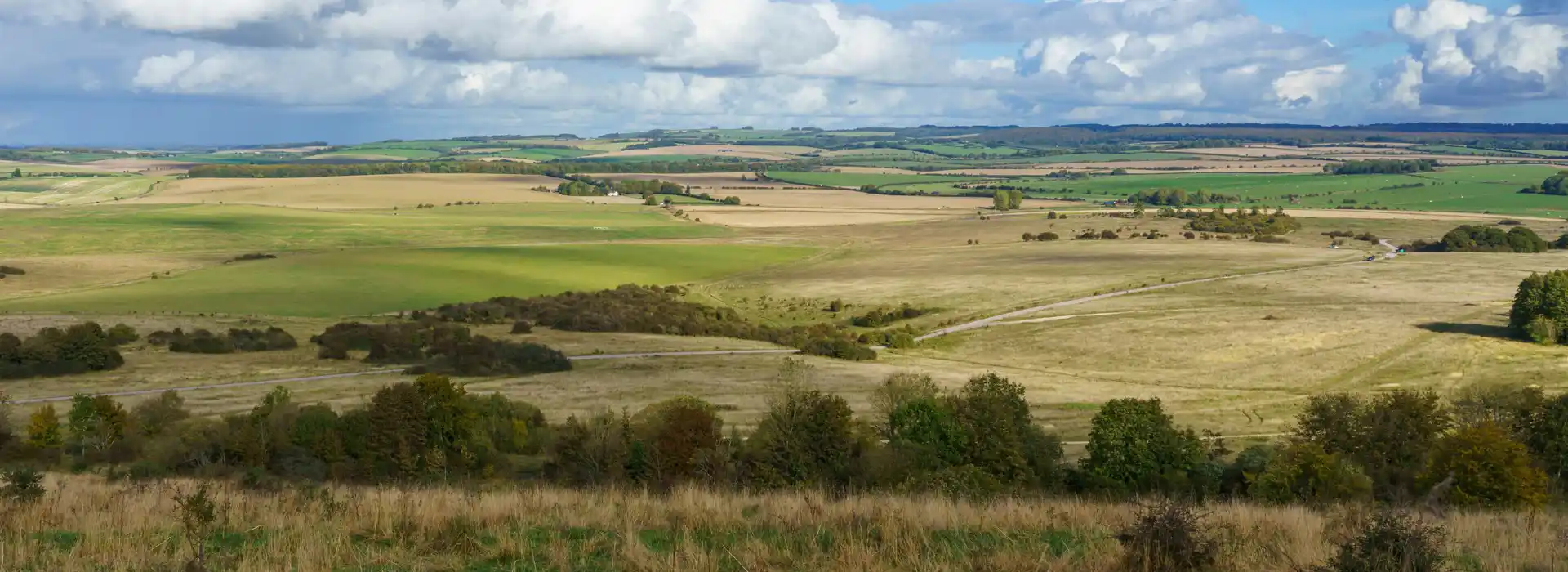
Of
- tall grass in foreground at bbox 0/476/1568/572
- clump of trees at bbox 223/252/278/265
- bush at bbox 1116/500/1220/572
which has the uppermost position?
bush at bbox 1116/500/1220/572

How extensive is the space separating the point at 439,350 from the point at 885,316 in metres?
40.8

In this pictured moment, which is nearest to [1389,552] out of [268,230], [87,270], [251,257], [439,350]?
[439,350]

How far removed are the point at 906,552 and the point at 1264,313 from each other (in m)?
88.8

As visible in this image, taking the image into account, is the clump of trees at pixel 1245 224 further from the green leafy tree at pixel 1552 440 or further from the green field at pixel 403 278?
the green leafy tree at pixel 1552 440

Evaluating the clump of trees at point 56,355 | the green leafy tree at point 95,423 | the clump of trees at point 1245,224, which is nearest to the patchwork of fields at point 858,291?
the clump of trees at point 56,355

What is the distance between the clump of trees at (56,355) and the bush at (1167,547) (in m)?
73.4

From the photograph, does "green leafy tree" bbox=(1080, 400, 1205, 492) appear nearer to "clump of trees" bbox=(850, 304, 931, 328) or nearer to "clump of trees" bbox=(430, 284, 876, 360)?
"clump of trees" bbox=(430, 284, 876, 360)

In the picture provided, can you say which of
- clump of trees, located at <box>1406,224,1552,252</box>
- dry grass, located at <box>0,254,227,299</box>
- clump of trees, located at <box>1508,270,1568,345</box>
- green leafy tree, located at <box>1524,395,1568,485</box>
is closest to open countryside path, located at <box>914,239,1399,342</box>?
clump of trees, located at <box>1406,224,1552,252</box>

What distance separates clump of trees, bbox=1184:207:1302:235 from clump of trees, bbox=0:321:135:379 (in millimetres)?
143079

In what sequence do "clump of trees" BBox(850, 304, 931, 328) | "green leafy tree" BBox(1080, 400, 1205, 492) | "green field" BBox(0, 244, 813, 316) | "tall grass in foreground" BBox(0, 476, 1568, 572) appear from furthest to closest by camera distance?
"clump of trees" BBox(850, 304, 931, 328) < "green field" BBox(0, 244, 813, 316) < "green leafy tree" BBox(1080, 400, 1205, 492) < "tall grass in foreground" BBox(0, 476, 1568, 572)

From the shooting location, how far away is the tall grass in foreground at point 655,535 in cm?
1230

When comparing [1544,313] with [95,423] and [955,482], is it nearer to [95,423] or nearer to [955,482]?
[955,482]

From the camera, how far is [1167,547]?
39.8 ft

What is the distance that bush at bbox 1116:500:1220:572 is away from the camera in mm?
12008
